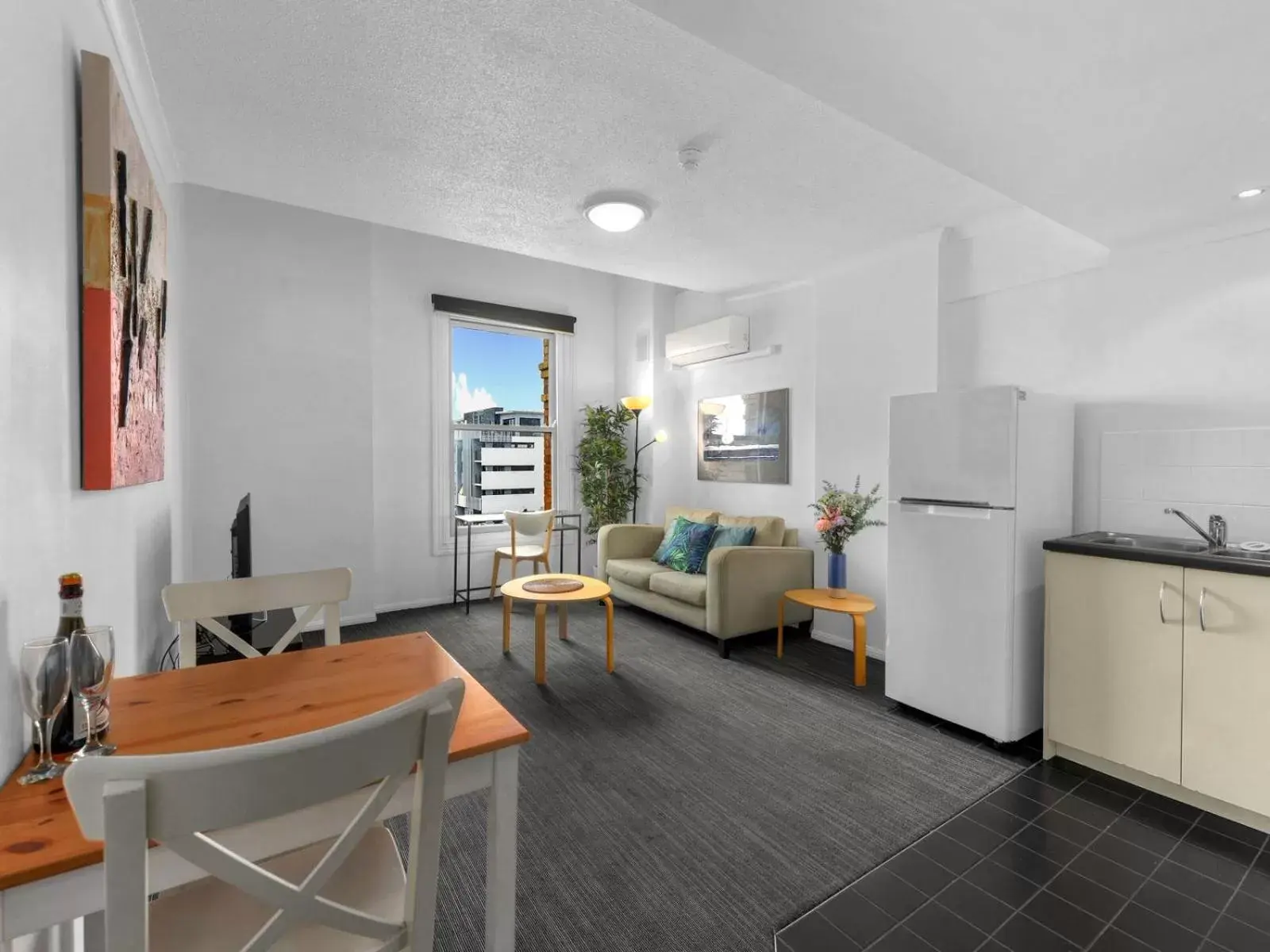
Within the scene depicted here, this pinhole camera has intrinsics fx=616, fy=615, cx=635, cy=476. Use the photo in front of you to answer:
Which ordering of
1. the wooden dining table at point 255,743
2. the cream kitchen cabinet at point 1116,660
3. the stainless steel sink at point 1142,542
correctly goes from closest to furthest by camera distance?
the wooden dining table at point 255,743
the cream kitchen cabinet at point 1116,660
the stainless steel sink at point 1142,542

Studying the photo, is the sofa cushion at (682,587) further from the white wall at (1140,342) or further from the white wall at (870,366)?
the white wall at (1140,342)

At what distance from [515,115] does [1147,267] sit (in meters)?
2.97

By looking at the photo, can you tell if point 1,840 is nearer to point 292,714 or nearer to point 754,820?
point 292,714

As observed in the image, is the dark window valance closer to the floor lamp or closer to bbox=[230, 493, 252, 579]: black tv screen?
the floor lamp

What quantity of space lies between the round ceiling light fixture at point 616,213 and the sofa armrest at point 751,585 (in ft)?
6.76

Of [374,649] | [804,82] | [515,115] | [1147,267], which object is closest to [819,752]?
[374,649]

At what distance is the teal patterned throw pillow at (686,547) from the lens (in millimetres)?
4594

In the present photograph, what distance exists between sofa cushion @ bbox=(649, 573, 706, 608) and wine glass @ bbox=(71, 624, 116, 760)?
11.0 feet

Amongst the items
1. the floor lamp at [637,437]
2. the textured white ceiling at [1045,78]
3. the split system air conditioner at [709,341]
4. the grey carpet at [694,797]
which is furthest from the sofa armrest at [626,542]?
the textured white ceiling at [1045,78]

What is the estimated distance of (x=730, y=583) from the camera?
3967mm

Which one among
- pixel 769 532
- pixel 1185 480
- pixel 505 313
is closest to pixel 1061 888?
pixel 1185 480

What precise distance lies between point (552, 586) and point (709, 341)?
2.48 metres

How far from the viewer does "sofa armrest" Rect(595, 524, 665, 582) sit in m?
5.23

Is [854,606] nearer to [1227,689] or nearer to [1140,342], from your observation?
[1227,689]
